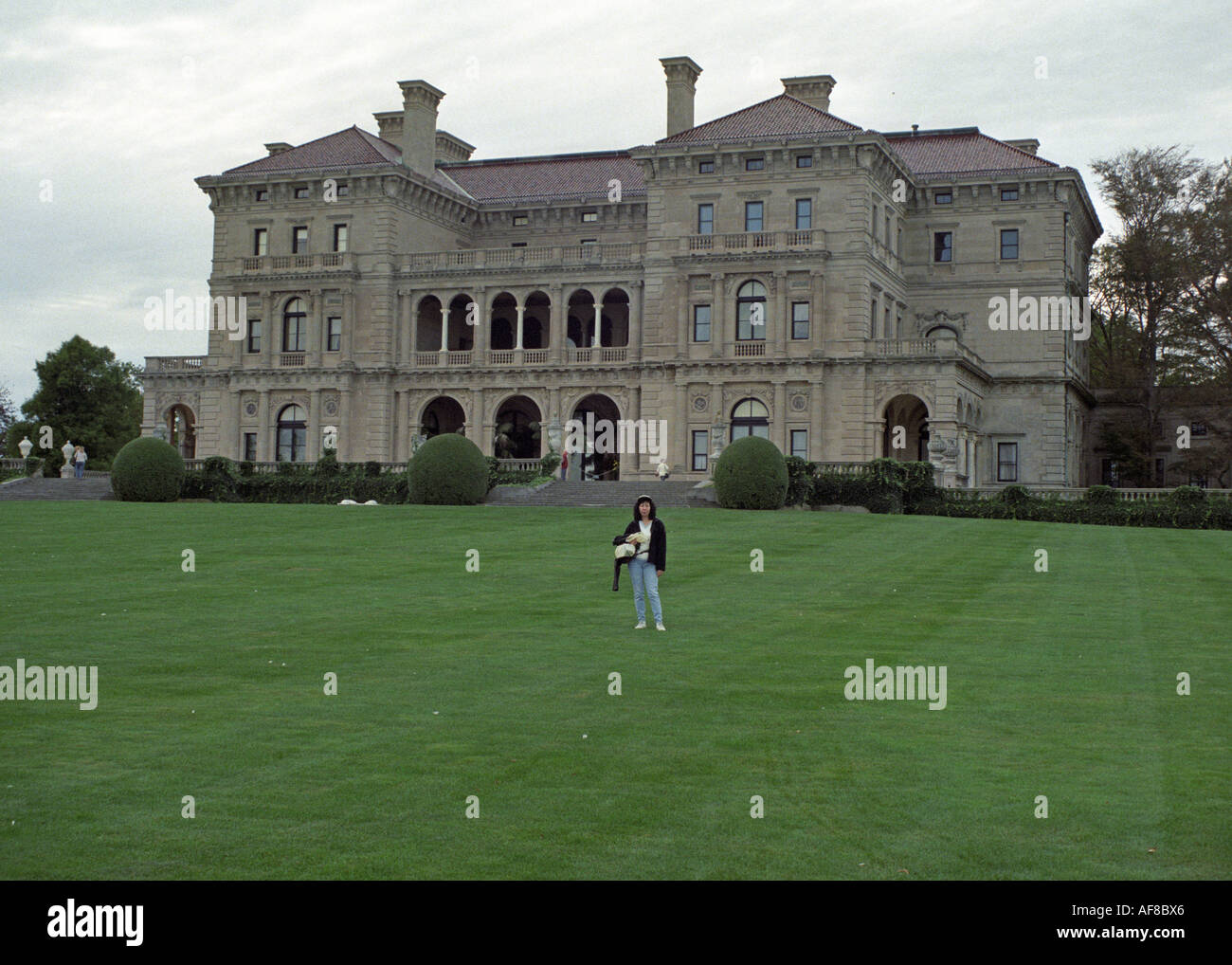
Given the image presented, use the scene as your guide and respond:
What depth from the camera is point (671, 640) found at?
17609mm

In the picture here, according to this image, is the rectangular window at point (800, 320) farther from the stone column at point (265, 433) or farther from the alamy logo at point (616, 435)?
the stone column at point (265, 433)

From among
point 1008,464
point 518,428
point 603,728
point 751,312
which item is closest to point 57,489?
point 518,428

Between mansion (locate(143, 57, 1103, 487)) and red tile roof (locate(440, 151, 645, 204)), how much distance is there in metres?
0.23

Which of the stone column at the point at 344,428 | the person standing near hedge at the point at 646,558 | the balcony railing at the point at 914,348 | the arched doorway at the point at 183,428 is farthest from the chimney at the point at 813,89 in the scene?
the person standing near hedge at the point at 646,558

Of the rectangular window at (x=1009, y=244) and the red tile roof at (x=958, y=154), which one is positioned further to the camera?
the red tile roof at (x=958, y=154)

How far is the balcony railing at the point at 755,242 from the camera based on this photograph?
6150 cm

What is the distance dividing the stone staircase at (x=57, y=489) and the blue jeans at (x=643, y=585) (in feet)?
126

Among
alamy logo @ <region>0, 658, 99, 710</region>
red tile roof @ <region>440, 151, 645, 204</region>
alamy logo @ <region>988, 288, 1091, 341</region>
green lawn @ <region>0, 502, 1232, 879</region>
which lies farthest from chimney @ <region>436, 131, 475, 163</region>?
alamy logo @ <region>0, 658, 99, 710</region>

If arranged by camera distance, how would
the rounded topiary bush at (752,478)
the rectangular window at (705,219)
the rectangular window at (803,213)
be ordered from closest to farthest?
the rounded topiary bush at (752,478) < the rectangular window at (803,213) < the rectangular window at (705,219)

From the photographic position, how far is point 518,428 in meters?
69.3

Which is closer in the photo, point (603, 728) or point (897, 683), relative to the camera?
point (603, 728)

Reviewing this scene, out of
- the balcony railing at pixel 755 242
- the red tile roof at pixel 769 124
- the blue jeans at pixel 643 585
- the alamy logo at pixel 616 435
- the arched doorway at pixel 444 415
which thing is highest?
the red tile roof at pixel 769 124

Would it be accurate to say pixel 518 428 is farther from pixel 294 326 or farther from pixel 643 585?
pixel 643 585
